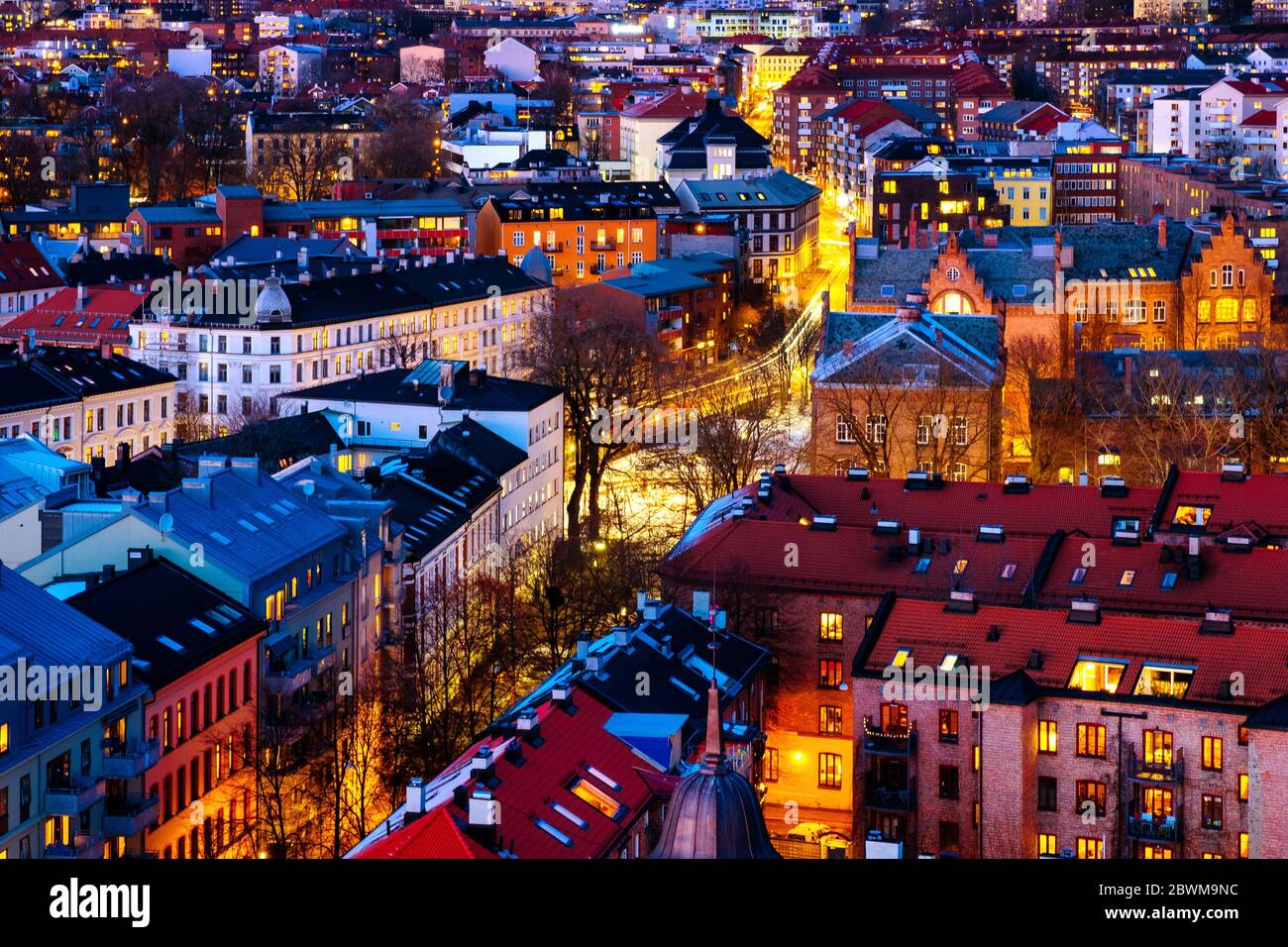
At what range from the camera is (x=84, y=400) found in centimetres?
4834

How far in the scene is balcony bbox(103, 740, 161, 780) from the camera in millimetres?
22094

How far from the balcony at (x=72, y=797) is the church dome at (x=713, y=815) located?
673cm

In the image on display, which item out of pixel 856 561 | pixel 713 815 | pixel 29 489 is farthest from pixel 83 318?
pixel 713 815

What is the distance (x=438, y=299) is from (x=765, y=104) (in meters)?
93.3

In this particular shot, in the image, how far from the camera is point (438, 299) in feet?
200

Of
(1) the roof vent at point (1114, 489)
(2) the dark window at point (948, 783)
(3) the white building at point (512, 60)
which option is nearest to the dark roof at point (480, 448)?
(1) the roof vent at point (1114, 489)

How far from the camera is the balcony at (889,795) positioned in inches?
1002

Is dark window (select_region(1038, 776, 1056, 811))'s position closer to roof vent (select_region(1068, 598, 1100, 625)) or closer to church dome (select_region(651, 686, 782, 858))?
roof vent (select_region(1068, 598, 1100, 625))

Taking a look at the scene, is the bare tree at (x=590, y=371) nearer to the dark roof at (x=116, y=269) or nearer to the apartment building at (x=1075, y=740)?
the dark roof at (x=116, y=269)

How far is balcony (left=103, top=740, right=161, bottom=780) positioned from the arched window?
93.0 ft
